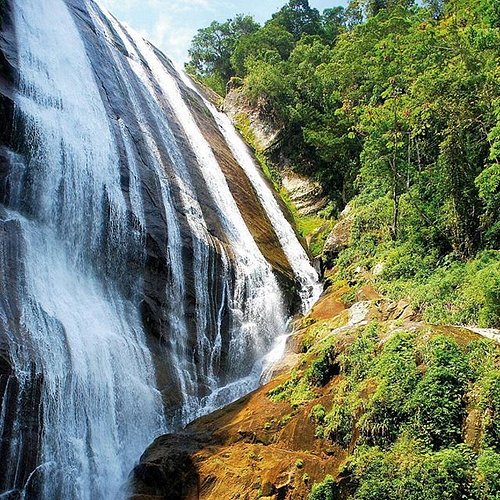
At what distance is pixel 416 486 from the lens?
7.62 metres

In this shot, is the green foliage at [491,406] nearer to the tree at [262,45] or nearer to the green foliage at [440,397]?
the green foliage at [440,397]

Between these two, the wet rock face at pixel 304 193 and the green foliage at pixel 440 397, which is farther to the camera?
the wet rock face at pixel 304 193

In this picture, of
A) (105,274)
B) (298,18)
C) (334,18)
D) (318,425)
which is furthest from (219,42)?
(318,425)

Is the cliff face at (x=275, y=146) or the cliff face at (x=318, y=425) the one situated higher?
the cliff face at (x=275, y=146)

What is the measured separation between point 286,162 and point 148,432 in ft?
65.2

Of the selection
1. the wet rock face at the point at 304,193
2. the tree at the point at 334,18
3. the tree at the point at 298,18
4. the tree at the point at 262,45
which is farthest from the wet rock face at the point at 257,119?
the tree at the point at 334,18

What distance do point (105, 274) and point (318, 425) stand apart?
770cm

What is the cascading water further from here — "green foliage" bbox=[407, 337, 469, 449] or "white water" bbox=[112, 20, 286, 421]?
"green foliage" bbox=[407, 337, 469, 449]

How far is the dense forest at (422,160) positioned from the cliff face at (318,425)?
77.6 inches

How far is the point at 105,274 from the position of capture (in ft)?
47.9

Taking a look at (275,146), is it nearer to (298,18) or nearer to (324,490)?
(298,18)

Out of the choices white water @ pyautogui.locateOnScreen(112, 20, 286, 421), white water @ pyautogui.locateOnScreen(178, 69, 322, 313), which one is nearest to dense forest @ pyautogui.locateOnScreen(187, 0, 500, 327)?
white water @ pyautogui.locateOnScreen(178, 69, 322, 313)

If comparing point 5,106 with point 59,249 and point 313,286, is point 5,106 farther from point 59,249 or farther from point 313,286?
point 313,286

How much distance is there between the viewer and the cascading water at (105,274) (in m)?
10.6
